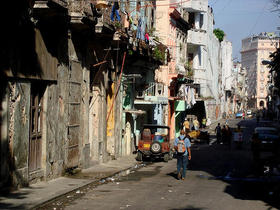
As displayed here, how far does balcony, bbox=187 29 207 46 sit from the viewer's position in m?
55.4

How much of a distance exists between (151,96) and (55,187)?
18.0 m

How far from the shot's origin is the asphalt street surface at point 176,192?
516 inches

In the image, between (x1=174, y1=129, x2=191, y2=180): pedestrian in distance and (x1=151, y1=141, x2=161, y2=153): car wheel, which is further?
(x1=151, y1=141, x2=161, y2=153): car wheel

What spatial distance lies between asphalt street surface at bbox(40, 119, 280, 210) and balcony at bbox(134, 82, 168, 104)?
10.5 m

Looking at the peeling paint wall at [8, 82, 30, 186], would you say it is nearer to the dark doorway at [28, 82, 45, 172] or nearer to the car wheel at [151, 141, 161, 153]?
the dark doorway at [28, 82, 45, 172]

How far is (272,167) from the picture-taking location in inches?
670

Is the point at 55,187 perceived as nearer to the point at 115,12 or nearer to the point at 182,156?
the point at 182,156

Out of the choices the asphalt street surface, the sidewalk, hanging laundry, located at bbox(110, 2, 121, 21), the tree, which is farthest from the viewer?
the tree

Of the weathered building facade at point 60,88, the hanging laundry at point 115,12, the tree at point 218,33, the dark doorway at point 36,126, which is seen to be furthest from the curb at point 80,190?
the tree at point 218,33

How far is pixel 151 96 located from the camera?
1308 inches

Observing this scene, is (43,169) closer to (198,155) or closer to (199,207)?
(199,207)

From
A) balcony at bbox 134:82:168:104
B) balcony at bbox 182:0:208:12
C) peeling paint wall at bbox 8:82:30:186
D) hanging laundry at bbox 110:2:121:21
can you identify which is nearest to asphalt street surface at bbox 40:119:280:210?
peeling paint wall at bbox 8:82:30:186

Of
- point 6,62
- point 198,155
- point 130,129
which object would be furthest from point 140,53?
point 6,62

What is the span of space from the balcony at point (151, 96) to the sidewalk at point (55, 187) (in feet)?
29.7
